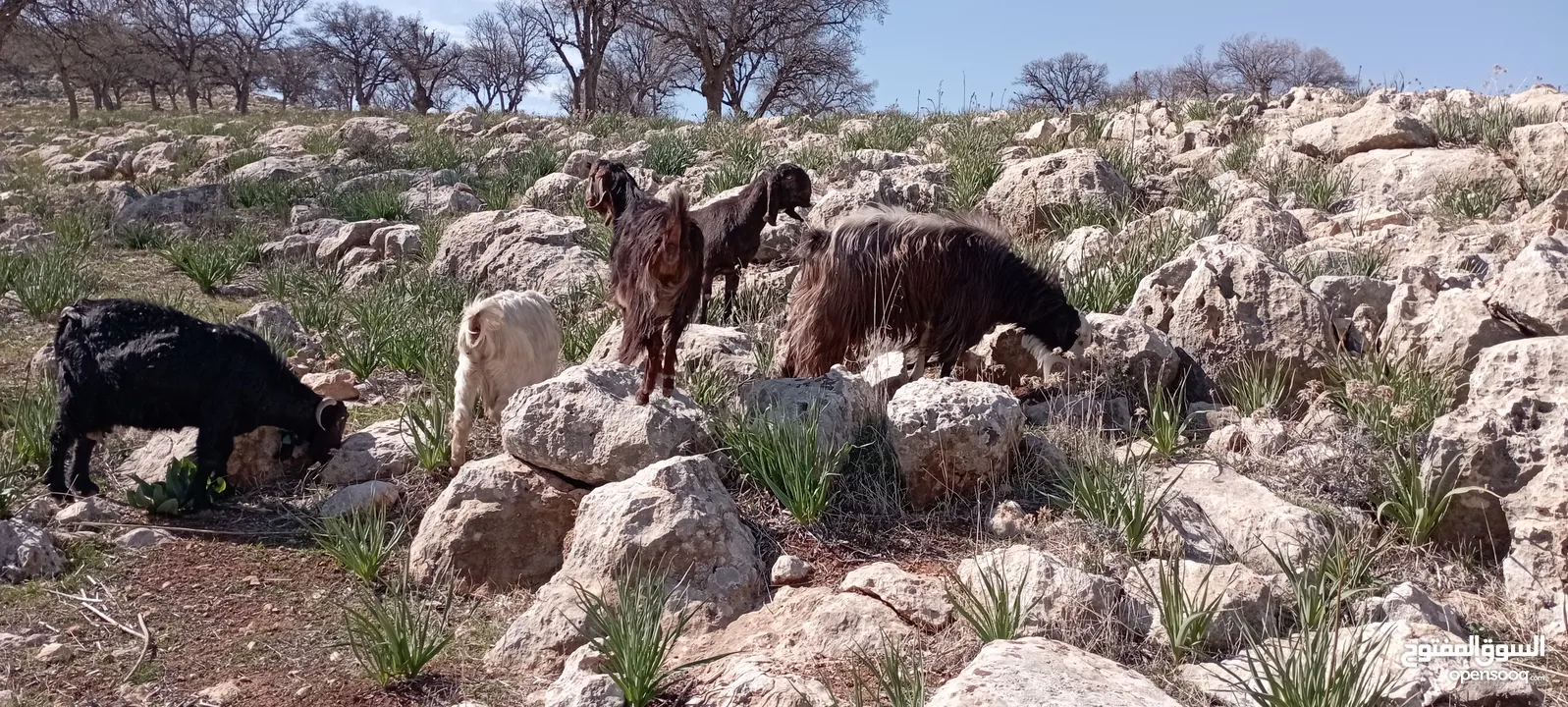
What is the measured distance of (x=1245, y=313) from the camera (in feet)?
17.6

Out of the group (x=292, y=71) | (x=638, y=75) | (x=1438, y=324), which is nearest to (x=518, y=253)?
(x=1438, y=324)

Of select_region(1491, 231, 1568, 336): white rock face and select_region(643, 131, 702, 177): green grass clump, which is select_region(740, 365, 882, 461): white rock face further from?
select_region(643, 131, 702, 177): green grass clump

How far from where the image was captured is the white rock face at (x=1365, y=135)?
9273 mm

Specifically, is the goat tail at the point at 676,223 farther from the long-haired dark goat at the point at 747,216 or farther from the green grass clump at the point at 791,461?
the long-haired dark goat at the point at 747,216

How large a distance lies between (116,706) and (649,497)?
182 cm

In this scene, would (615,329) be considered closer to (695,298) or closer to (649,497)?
(695,298)

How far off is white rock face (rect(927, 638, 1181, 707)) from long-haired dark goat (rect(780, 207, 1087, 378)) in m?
2.76

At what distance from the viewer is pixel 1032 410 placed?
5.30 meters

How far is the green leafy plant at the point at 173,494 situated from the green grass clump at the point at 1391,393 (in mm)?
5232

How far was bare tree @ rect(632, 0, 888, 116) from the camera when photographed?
2812 centimetres

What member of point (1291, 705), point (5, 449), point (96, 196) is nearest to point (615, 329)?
point (5, 449)

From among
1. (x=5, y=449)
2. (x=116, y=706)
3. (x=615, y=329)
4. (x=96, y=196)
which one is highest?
(x=96, y=196)

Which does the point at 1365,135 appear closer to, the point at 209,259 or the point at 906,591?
the point at 906,591

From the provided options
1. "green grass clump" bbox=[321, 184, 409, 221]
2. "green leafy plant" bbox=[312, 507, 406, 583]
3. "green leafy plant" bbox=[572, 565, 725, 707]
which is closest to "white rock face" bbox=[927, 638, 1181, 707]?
"green leafy plant" bbox=[572, 565, 725, 707]
